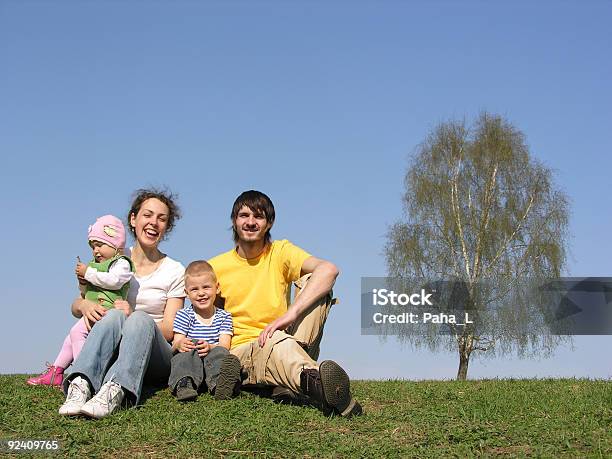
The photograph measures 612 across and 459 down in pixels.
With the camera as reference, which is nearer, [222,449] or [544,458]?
[544,458]

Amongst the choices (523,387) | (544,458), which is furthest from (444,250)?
(544,458)

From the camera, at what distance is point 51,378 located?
7105 millimetres

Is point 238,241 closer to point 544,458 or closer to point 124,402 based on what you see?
point 124,402

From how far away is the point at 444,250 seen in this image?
21672 millimetres

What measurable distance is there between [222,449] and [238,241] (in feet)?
7.04

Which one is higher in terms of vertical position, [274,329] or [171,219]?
[171,219]

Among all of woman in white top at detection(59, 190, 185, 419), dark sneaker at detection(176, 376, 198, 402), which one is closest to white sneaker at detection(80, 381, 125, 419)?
woman in white top at detection(59, 190, 185, 419)

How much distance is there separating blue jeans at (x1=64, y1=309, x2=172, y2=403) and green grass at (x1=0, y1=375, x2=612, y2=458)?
0.28 metres

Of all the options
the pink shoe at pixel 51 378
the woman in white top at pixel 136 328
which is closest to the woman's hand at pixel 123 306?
the woman in white top at pixel 136 328

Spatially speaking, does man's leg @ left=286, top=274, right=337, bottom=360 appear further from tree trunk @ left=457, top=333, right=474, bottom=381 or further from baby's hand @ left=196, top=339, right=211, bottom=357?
tree trunk @ left=457, top=333, right=474, bottom=381

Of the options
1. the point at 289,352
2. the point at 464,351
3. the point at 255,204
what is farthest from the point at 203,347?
the point at 464,351

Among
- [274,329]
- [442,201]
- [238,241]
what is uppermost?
[442,201]

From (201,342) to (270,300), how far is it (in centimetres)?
66

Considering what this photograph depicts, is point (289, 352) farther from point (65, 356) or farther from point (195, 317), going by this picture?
point (65, 356)
